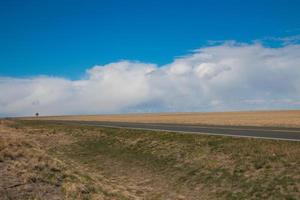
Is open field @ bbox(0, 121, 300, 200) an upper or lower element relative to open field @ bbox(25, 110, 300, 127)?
lower

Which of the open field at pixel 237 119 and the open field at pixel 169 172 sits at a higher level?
the open field at pixel 237 119

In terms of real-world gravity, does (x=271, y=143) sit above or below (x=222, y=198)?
above

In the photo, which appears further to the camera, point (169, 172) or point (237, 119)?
point (237, 119)

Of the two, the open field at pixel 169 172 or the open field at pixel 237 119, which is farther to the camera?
the open field at pixel 237 119

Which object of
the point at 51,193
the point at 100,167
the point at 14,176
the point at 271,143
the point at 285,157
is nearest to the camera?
the point at 51,193

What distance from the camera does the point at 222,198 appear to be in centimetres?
1376

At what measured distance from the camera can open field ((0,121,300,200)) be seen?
507 inches

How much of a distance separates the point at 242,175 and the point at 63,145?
22.4 meters

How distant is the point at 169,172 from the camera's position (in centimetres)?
1881

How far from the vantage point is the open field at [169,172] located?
12883mm

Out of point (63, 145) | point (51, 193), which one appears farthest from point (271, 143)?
point (63, 145)

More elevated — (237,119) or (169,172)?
(237,119)

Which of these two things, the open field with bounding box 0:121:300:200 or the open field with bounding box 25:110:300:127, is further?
the open field with bounding box 25:110:300:127

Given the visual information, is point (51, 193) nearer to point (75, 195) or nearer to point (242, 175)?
point (75, 195)
